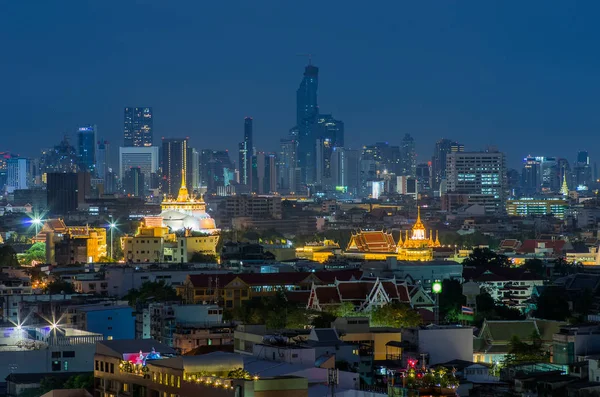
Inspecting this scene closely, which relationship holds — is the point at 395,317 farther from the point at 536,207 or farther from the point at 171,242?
the point at 536,207

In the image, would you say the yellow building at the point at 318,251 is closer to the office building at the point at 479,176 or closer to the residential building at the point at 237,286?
the residential building at the point at 237,286

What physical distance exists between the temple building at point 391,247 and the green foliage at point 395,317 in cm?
3234

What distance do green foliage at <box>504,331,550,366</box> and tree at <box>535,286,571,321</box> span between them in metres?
9.48

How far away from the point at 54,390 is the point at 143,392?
3.04 meters

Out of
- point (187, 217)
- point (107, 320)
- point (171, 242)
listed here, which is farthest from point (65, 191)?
point (107, 320)

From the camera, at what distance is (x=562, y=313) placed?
2287 inches

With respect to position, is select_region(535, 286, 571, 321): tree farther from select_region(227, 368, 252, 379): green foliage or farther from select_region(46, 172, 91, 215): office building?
select_region(46, 172, 91, 215): office building

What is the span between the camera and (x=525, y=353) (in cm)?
4509

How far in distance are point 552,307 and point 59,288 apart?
18.7 m

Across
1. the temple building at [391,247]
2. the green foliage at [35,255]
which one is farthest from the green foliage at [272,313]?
the green foliage at [35,255]

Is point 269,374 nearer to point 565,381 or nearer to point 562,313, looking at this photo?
point 565,381

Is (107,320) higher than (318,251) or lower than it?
lower

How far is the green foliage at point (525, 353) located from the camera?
4409 cm

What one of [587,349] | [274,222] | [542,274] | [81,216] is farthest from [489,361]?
[81,216]
